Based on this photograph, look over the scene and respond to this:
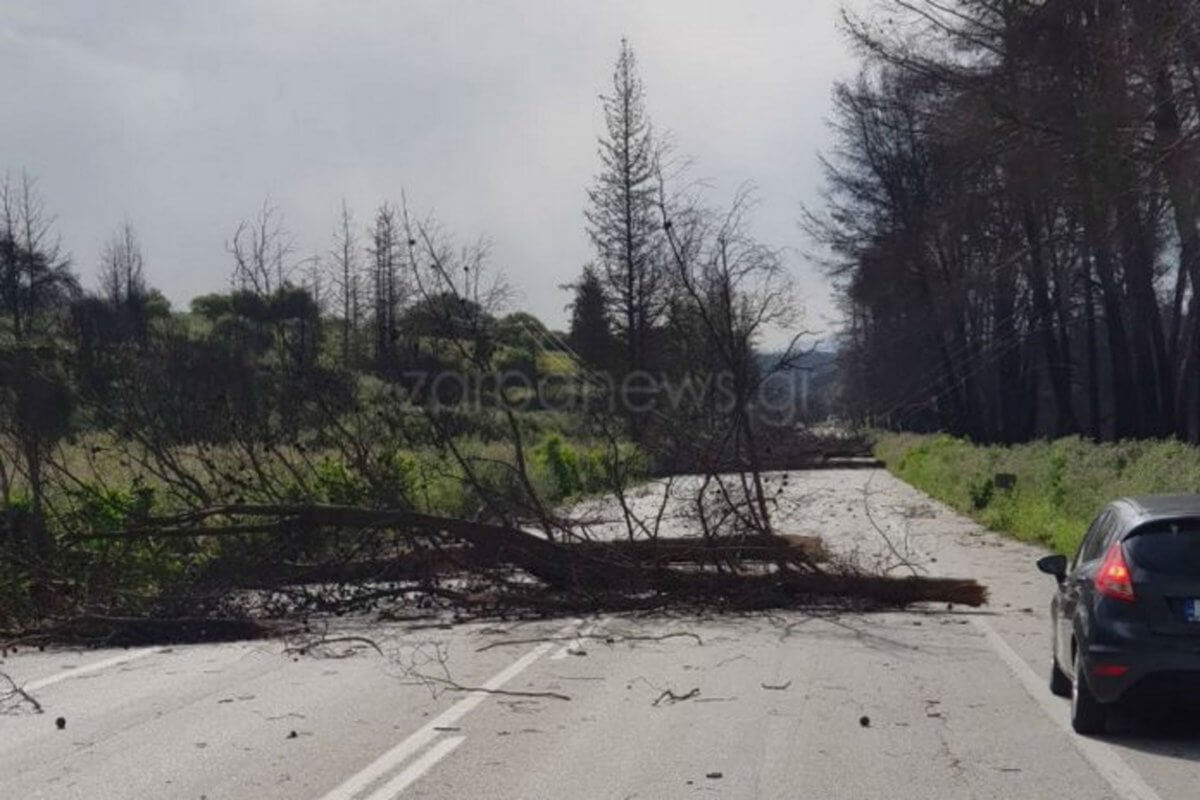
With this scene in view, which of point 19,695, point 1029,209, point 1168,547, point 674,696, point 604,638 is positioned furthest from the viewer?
point 1029,209

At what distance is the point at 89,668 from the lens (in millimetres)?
12680

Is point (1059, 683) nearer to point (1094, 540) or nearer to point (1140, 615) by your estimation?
point (1094, 540)

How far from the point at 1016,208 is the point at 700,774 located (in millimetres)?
30911

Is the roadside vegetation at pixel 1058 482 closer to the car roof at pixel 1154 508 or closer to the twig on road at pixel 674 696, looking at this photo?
the car roof at pixel 1154 508

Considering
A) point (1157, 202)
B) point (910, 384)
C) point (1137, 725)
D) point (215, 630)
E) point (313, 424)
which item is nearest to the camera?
point (1137, 725)

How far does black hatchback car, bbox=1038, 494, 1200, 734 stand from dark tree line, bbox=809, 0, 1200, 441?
12.0 meters

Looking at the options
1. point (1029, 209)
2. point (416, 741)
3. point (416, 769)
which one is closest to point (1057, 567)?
point (416, 741)

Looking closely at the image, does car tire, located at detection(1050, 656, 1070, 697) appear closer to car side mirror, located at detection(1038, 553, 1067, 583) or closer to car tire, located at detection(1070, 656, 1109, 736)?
car side mirror, located at detection(1038, 553, 1067, 583)

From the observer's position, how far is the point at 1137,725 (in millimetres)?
9430

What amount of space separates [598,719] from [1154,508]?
3719 millimetres

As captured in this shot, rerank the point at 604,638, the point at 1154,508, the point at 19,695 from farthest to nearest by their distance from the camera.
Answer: the point at 604,638 < the point at 19,695 < the point at 1154,508

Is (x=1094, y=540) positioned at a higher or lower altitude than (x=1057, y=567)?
higher

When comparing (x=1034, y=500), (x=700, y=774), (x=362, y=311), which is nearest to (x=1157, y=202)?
(x=1034, y=500)

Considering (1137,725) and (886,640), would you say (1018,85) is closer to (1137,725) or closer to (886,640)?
(886,640)
